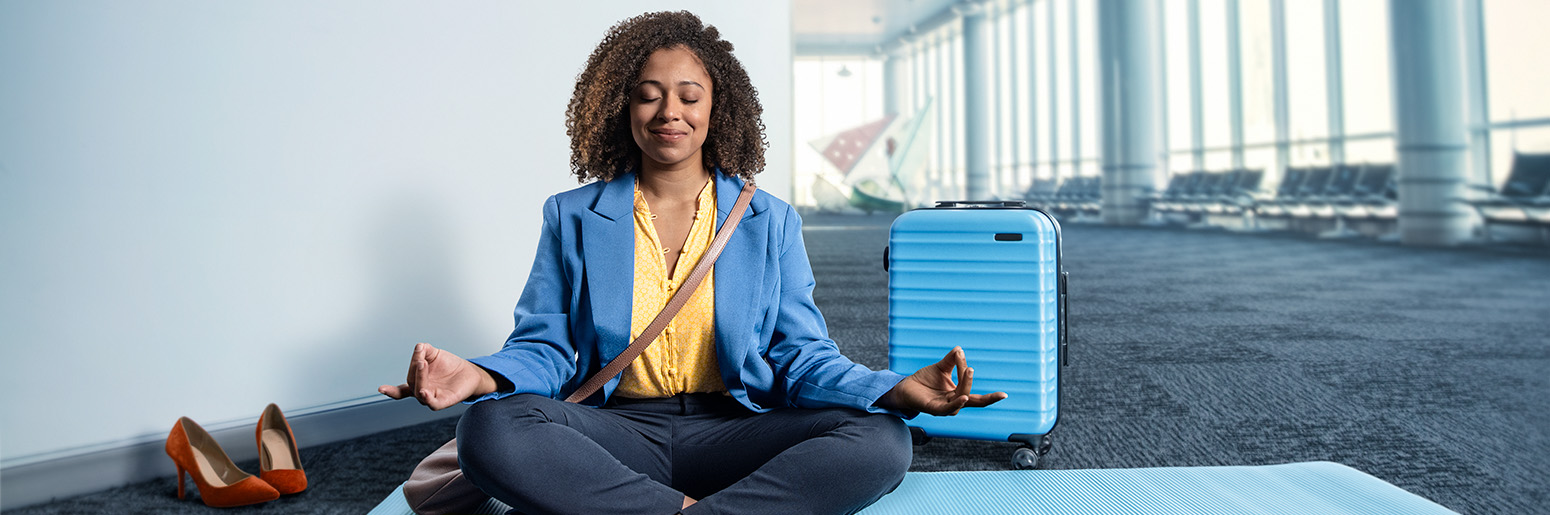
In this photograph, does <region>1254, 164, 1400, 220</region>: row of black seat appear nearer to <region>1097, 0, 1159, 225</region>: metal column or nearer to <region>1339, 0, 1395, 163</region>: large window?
<region>1339, 0, 1395, 163</region>: large window

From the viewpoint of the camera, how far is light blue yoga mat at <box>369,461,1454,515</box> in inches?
55.2

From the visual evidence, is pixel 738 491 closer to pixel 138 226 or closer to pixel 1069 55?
pixel 138 226

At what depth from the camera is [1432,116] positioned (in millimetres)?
7039

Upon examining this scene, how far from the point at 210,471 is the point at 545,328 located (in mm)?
845

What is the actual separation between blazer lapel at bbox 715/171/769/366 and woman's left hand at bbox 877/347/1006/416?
22cm

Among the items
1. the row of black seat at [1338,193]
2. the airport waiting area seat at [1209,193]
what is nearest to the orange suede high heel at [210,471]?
the row of black seat at [1338,193]

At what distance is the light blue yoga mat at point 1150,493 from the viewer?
1.40 meters

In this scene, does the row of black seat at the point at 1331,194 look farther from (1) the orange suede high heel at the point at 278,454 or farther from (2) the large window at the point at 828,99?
(1) the orange suede high heel at the point at 278,454

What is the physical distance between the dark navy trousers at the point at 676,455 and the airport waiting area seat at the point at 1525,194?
22.6 feet

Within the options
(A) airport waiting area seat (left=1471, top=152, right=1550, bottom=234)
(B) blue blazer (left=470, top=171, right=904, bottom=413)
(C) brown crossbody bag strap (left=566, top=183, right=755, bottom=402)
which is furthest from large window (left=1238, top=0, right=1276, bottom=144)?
(C) brown crossbody bag strap (left=566, top=183, right=755, bottom=402)

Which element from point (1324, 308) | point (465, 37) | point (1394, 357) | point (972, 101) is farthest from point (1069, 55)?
point (465, 37)

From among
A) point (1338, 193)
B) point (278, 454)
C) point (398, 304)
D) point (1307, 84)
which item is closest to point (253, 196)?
point (398, 304)

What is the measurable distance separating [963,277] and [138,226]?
1.59 meters

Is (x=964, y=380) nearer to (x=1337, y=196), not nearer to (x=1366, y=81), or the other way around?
(x=1337, y=196)
